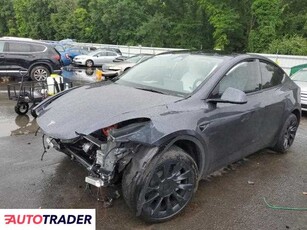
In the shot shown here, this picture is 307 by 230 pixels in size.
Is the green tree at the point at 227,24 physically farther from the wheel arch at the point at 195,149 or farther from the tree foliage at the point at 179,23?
the wheel arch at the point at 195,149

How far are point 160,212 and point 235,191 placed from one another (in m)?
1.22

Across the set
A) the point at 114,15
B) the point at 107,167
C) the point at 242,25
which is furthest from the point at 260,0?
the point at 107,167

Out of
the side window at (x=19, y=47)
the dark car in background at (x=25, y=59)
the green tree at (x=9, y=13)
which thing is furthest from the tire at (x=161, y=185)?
the green tree at (x=9, y=13)

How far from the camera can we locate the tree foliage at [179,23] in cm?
3250

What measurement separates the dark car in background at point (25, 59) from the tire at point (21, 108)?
4876mm

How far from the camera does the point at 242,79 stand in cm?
425

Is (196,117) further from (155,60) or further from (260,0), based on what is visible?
(260,0)

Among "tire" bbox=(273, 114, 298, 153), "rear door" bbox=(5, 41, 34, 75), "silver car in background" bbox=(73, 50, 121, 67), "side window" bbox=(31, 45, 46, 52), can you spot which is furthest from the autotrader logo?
"silver car in background" bbox=(73, 50, 121, 67)

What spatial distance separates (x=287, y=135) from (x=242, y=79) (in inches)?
65.7

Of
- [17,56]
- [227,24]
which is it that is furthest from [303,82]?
[227,24]

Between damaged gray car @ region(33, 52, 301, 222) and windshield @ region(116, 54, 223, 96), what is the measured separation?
0.01 meters

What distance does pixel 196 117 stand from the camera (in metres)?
3.47

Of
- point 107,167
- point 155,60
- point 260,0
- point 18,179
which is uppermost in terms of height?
point 260,0

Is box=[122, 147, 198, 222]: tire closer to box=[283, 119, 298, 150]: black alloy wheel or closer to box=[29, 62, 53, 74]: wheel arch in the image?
box=[283, 119, 298, 150]: black alloy wheel
